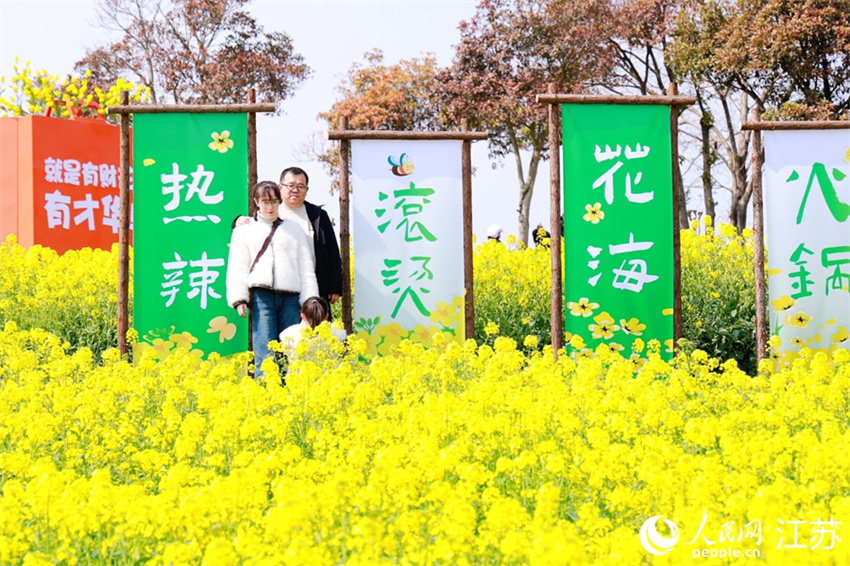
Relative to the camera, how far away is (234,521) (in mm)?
3531

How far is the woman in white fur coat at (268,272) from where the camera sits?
745 centimetres

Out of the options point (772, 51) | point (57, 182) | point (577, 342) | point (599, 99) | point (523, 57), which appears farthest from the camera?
point (523, 57)

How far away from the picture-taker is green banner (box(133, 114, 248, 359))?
799 centimetres

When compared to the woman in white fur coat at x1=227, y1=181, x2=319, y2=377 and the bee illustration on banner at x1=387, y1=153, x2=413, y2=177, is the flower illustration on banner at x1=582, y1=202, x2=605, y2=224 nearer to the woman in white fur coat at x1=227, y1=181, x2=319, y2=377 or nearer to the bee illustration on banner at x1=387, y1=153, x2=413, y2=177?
the bee illustration on banner at x1=387, y1=153, x2=413, y2=177

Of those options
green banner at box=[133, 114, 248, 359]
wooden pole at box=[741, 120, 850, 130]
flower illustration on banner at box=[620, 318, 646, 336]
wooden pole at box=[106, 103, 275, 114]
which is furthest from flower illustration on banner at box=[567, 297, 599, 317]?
wooden pole at box=[106, 103, 275, 114]

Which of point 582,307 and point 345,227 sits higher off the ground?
point 345,227

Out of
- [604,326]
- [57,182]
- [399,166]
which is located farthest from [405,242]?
[57,182]

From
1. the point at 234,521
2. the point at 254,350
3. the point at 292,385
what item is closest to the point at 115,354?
the point at 254,350

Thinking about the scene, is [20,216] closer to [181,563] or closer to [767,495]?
[181,563]

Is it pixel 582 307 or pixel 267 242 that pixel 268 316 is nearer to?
pixel 267 242

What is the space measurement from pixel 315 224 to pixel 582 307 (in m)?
2.08

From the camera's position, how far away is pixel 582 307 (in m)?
8.01

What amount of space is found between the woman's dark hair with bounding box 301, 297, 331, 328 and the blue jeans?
22cm

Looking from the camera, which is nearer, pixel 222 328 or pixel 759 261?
pixel 222 328
